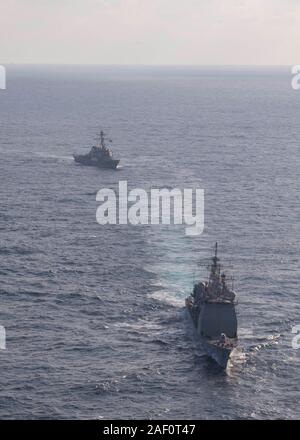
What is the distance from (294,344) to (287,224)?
63214 millimetres

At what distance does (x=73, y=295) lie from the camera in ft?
415

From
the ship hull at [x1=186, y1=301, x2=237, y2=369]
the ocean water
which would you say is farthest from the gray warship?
the ocean water

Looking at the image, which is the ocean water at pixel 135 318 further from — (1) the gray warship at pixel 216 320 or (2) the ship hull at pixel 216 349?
(1) the gray warship at pixel 216 320

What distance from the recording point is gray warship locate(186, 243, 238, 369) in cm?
10369

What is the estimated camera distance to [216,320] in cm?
10912

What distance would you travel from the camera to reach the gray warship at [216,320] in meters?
104

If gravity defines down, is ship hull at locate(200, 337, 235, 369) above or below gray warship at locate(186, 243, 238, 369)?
below

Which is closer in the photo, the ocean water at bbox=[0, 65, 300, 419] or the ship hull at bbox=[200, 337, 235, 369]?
the ocean water at bbox=[0, 65, 300, 419]

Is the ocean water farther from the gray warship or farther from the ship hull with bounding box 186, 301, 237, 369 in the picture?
the gray warship

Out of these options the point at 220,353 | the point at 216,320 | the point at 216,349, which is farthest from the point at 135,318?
the point at 220,353

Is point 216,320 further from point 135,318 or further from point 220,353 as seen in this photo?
point 135,318

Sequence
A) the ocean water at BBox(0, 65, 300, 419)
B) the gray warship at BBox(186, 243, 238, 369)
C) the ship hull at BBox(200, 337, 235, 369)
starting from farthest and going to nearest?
the gray warship at BBox(186, 243, 238, 369) < the ship hull at BBox(200, 337, 235, 369) < the ocean water at BBox(0, 65, 300, 419)

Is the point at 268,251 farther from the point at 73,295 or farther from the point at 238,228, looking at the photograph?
the point at 73,295

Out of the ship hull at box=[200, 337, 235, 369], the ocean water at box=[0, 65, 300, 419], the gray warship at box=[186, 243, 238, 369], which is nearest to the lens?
the ocean water at box=[0, 65, 300, 419]
